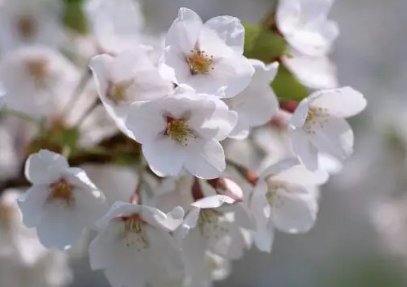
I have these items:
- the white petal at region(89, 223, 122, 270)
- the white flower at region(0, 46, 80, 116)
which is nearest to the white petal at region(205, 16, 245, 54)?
the white petal at region(89, 223, 122, 270)

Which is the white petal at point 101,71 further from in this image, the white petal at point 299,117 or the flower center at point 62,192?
the white petal at point 299,117

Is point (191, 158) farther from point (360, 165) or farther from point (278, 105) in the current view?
point (360, 165)

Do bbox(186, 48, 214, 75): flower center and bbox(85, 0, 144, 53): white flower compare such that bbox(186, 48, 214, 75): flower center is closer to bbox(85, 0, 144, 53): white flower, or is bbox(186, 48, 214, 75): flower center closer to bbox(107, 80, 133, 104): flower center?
bbox(107, 80, 133, 104): flower center

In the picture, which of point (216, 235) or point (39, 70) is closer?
point (216, 235)

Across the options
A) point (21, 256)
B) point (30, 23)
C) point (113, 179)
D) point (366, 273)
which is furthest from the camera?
point (366, 273)

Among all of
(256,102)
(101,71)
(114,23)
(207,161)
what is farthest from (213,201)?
(114,23)

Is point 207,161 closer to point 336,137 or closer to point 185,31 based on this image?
point 185,31
